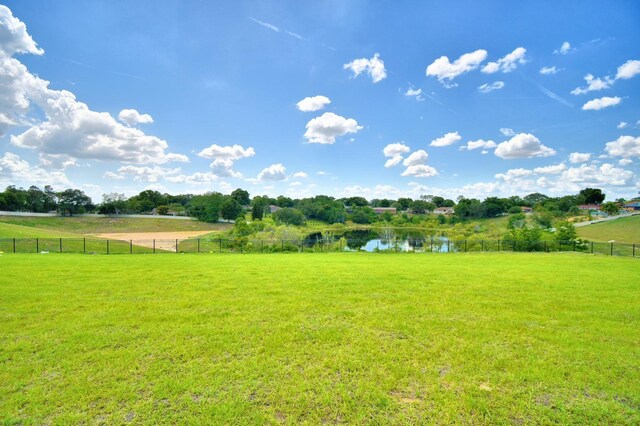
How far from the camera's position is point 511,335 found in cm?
532

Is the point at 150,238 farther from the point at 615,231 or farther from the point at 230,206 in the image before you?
the point at 615,231

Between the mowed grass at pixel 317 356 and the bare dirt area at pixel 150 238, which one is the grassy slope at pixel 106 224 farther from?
the mowed grass at pixel 317 356

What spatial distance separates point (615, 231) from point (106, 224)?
9625 cm

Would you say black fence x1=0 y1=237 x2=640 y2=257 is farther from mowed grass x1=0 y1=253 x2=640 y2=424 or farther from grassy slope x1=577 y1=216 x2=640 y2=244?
mowed grass x1=0 y1=253 x2=640 y2=424

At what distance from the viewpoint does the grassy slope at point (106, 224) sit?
5456 cm

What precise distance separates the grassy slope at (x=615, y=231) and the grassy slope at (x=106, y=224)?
234ft

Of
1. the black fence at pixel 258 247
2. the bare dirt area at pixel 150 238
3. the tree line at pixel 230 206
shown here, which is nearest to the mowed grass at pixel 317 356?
the black fence at pixel 258 247

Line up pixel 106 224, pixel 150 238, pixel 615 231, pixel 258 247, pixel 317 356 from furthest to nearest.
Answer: pixel 106 224 < pixel 615 231 < pixel 150 238 < pixel 258 247 < pixel 317 356

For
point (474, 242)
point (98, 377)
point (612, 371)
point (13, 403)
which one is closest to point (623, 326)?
point (612, 371)

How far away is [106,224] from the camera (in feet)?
202

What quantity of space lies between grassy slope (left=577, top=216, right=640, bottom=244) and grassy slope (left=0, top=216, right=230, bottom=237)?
71300mm

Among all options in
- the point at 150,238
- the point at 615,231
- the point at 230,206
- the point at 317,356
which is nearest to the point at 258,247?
the point at 150,238

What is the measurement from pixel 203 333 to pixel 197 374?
1.38m

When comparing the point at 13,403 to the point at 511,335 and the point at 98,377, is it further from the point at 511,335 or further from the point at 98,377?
the point at 511,335
